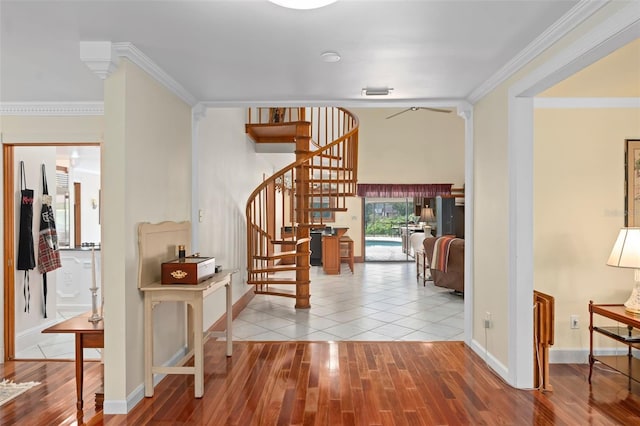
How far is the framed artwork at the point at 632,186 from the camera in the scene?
11.3 feet

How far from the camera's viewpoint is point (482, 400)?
2729mm

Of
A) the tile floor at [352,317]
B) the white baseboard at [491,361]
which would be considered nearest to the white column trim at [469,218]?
the white baseboard at [491,361]

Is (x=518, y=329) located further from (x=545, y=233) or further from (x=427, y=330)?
(x=427, y=330)

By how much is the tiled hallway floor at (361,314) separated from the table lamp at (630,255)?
1.71 metres

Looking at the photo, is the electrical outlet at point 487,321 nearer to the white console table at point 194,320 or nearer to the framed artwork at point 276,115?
the white console table at point 194,320

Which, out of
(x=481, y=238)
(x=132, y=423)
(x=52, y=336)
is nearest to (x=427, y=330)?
(x=481, y=238)

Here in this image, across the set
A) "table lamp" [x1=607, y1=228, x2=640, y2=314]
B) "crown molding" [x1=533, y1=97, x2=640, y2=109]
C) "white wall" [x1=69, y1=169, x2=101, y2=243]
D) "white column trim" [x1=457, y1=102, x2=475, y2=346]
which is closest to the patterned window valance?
"white column trim" [x1=457, y1=102, x2=475, y2=346]

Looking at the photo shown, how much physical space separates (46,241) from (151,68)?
2.64m

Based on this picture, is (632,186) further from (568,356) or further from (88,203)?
(88,203)

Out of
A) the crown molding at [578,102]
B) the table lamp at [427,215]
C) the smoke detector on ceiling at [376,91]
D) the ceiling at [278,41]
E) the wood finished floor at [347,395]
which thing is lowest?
the wood finished floor at [347,395]

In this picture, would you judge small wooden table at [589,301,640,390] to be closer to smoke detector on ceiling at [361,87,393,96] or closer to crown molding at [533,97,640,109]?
crown molding at [533,97,640,109]

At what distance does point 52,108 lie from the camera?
390 centimetres

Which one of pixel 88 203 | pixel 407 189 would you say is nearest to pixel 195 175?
pixel 88 203

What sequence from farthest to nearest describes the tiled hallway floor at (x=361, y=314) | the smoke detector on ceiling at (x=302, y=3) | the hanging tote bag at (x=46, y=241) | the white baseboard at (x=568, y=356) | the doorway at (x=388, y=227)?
the doorway at (x=388, y=227) < the tiled hallway floor at (x=361, y=314) < the hanging tote bag at (x=46, y=241) < the white baseboard at (x=568, y=356) < the smoke detector on ceiling at (x=302, y=3)
